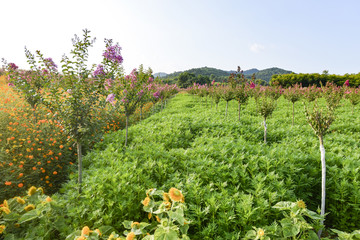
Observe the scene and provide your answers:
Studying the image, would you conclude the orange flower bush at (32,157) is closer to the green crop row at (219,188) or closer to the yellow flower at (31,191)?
the green crop row at (219,188)

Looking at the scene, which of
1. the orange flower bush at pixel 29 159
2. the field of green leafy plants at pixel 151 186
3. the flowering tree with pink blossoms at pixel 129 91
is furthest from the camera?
the flowering tree with pink blossoms at pixel 129 91

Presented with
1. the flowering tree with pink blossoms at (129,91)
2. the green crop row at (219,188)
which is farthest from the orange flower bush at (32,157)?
the flowering tree with pink blossoms at (129,91)

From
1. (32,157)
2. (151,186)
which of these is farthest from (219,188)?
(32,157)

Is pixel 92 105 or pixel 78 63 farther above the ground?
pixel 78 63

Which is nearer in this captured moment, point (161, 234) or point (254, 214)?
point (161, 234)

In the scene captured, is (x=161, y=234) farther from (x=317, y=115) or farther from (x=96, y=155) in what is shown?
(x=96, y=155)

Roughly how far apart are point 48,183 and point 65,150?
1.10 metres

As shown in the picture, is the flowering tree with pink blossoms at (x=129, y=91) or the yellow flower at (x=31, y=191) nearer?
the yellow flower at (x=31, y=191)

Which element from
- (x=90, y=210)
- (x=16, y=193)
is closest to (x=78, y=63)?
(x=90, y=210)

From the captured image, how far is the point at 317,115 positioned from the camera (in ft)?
12.9

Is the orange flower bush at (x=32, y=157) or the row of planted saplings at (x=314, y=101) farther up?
the row of planted saplings at (x=314, y=101)

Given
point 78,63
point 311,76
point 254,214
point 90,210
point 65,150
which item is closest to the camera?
point 254,214

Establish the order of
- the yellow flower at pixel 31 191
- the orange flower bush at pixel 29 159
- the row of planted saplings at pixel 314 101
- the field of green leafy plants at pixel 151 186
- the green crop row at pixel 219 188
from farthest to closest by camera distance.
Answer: the orange flower bush at pixel 29 159
the row of planted saplings at pixel 314 101
the yellow flower at pixel 31 191
the green crop row at pixel 219 188
the field of green leafy plants at pixel 151 186

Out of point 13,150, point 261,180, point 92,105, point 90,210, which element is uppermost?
point 92,105
